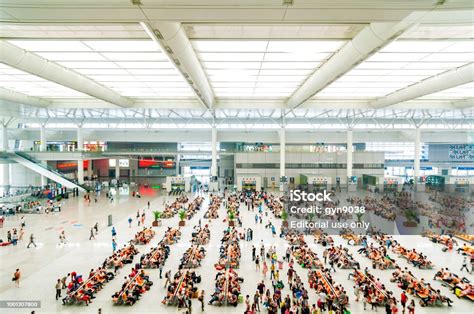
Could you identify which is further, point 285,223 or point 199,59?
point 285,223

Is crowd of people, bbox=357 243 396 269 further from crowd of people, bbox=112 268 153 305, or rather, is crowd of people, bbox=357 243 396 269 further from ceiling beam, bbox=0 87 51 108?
ceiling beam, bbox=0 87 51 108

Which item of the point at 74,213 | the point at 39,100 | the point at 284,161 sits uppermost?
the point at 39,100

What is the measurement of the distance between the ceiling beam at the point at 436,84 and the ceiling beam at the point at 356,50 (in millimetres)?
8833

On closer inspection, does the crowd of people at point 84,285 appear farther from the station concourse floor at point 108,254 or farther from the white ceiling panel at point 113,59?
the white ceiling panel at point 113,59

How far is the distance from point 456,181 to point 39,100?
57394 mm

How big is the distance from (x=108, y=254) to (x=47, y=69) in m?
12.4

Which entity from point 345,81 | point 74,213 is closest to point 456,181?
point 345,81

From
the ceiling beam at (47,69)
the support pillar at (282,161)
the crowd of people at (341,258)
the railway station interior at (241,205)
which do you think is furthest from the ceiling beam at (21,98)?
the support pillar at (282,161)

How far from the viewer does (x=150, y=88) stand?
89.6 ft

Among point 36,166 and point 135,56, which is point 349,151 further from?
point 36,166

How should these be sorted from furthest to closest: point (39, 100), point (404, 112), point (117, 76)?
point (404, 112)
point (39, 100)
point (117, 76)

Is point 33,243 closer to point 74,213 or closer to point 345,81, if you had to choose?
point 74,213

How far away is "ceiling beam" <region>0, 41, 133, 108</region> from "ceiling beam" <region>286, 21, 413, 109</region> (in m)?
17.7

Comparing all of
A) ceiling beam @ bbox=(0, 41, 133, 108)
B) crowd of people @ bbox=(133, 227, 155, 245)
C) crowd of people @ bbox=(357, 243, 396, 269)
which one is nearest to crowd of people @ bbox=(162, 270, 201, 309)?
crowd of people @ bbox=(133, 227, 155, 245)
